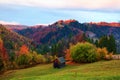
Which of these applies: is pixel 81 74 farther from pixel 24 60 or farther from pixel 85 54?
pixel 24 60

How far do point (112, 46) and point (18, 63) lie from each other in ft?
132

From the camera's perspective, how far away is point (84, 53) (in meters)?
105

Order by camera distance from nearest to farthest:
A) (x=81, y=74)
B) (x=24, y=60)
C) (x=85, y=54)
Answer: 1. (x=81, y=74)
2. (x=85, y=54)
3. (x=24, y=60)

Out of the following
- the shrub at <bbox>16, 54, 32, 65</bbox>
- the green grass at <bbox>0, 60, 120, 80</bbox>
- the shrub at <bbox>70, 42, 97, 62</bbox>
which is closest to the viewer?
the green grass at <bbox>0, 60, 120, 80</bbox>

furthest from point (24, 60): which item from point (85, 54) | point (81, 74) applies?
point (81, 74)

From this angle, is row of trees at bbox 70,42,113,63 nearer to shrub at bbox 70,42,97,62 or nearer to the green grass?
shrub at bbox 70,42,97,62

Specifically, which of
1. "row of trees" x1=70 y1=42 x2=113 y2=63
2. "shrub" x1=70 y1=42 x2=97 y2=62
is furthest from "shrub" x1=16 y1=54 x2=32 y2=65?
"shrub" x1=70 y1=42 x2=97 y2=62

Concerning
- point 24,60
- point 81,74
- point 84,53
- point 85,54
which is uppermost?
point 81,74

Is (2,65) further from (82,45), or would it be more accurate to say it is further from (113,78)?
(113,78)

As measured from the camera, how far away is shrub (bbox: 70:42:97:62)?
105 m

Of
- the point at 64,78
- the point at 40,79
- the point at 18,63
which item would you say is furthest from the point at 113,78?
the point at 18,63

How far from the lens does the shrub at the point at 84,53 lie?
105 meters

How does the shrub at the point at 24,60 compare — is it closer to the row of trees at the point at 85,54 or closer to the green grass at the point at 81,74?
the row of trees at the point at 85,54

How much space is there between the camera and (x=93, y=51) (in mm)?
105250
